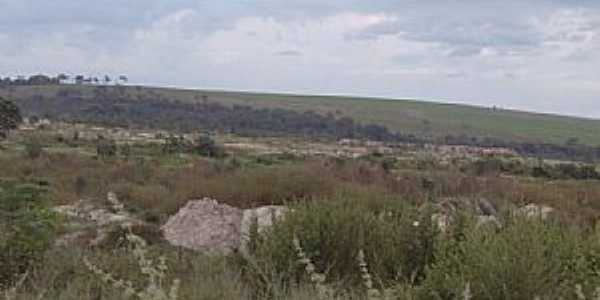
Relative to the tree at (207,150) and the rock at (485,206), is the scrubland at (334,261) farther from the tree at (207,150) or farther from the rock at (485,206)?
the tree at (207,150)

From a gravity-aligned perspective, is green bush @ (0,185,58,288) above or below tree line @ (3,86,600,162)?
above

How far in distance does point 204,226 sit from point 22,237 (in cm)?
804

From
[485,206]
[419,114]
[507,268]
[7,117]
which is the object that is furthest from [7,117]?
[419,114]

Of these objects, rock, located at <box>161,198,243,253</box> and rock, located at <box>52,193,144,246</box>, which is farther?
rock, located at <box>161,198,243,253</box>

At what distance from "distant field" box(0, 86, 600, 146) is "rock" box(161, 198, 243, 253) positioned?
369 feet

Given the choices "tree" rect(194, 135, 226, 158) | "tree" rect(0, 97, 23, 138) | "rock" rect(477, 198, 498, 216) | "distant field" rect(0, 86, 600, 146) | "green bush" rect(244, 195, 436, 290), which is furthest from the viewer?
"distant field" rect(0, 86, 600, 146)

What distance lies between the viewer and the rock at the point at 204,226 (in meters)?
Result: 15.9

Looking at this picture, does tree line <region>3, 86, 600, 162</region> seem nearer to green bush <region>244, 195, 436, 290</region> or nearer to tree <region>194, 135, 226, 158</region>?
tree <region>194, 135, 226, 158</region>

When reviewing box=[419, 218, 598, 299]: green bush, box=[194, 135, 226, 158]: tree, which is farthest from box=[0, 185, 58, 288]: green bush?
box=[194, 135, 226, 158]: tree

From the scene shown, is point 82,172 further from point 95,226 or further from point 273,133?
point 273,133

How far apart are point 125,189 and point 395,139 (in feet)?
304

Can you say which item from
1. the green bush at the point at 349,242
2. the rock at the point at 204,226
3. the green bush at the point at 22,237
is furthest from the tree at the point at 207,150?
the green bush at the point at 22,237

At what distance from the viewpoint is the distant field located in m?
135

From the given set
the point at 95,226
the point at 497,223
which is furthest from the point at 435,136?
the point at 497,223
